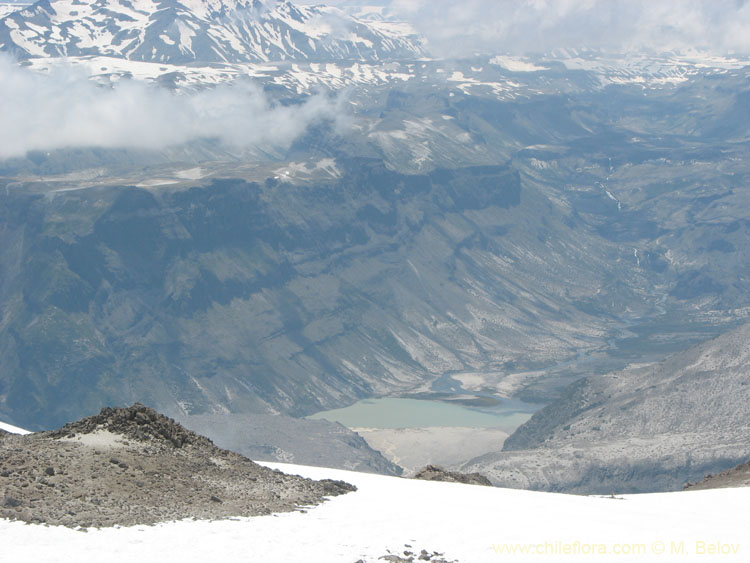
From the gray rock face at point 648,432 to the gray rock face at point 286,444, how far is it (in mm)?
31440

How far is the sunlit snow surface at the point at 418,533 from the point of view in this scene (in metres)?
34.1

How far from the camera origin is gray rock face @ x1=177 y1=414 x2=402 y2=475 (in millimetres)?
181375

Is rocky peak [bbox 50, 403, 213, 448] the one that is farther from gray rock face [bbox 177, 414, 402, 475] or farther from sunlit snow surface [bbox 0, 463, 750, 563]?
gray rock face [bbox 177, 414, 402, 475]

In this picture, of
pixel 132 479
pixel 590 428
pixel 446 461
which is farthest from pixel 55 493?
pixel 446 461

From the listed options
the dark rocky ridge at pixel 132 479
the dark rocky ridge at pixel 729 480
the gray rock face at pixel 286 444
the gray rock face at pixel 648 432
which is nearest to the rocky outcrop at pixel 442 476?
the dark rocky ridge at pixel 132 479

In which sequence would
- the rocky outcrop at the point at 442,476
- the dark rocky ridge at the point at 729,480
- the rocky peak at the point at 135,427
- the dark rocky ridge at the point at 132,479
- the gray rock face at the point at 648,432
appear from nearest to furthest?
the dark rocky ridge at the point at 132,479, the rocky peak at the point at 135,427, the rocky outcrop at the point at 442,476, the dark rocky ridge at the point at 729,480, the gray rock face at the point at 648,432

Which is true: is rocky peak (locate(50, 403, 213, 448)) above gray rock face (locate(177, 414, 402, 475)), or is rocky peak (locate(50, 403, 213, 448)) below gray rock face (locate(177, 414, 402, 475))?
below

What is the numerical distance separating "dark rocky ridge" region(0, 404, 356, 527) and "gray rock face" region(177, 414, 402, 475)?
133148 millimetres

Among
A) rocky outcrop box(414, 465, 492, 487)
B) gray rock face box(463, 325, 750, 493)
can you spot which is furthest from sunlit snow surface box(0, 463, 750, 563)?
gray rock face box(463, 325, 750, 493)

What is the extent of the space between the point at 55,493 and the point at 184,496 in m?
5.12

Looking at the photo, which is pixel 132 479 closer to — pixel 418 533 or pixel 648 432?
pixel 418 533

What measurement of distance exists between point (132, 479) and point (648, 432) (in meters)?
122

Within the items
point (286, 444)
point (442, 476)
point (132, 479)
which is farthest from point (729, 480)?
point (286, 444)

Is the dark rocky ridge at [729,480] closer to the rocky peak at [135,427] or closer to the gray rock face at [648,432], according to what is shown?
the rocky peak at [135,427]
